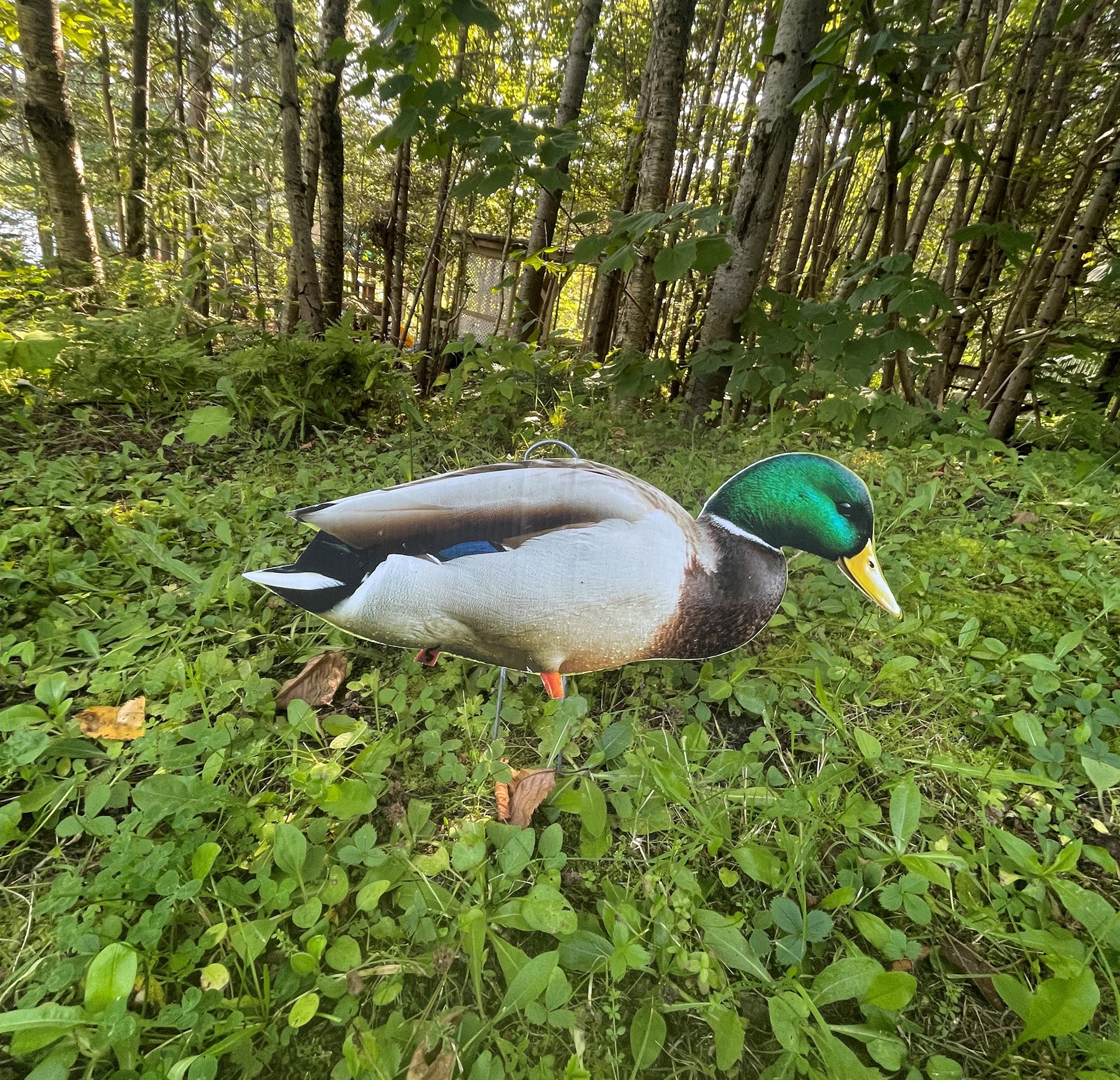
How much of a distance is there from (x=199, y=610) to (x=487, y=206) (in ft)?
20.8

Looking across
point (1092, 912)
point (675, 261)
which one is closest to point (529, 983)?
point (1092, 912)

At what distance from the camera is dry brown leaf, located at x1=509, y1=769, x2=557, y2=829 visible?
102 cm

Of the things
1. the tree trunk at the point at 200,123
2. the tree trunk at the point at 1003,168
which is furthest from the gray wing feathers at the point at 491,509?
the tree trunk at the point at 200,123

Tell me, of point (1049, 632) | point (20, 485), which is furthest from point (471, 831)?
point (20, 485)

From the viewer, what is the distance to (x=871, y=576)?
1203 mm

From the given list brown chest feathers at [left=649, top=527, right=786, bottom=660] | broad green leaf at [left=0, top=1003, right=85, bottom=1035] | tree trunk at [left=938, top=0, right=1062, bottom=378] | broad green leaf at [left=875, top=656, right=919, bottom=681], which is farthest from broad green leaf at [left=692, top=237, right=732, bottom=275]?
broad green leaf at [left=0, top=1003, right=85, bottom=1035]

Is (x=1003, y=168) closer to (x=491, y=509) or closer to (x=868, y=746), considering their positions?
(x=868, y=746)

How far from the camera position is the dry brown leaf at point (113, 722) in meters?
1.07

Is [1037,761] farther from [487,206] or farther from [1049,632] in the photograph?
[487,206]

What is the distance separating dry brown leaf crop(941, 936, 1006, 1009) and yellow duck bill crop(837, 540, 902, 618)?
59cm

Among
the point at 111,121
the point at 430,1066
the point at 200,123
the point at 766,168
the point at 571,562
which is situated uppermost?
the point at 200,123

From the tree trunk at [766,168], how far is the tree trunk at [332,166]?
84.2 inches

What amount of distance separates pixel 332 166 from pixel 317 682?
3.38m

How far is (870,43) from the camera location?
162 centimetres
